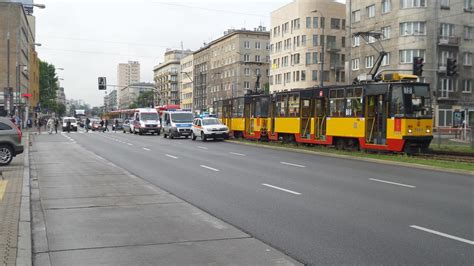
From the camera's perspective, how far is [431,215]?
357 inches

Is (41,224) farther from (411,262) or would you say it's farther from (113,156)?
(113,156)

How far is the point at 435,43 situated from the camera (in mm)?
58219

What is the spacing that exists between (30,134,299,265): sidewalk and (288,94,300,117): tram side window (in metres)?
18.8

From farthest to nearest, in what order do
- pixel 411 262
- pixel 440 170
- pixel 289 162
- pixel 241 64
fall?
pixel 241 64 < pixel 289 162 < pixel 440 170 < pixel 411 262

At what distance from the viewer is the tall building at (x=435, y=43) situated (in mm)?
57844

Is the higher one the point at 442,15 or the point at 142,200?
the point at 442,15

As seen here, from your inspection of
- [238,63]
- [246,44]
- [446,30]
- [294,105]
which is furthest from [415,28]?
[246,44]

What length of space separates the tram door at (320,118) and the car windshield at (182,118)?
16661 mm

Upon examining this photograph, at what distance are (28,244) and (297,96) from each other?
82.3 ft

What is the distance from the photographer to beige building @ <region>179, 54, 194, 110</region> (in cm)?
13251

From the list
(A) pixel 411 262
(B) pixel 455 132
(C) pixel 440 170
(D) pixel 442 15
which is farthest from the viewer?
(D) pixel 442 15

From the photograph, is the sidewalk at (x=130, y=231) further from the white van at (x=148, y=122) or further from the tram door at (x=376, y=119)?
the white van at (x=148, y=122)

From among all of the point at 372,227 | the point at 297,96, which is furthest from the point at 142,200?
the point at 297,96

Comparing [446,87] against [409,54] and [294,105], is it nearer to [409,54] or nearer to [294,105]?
[409,54]
